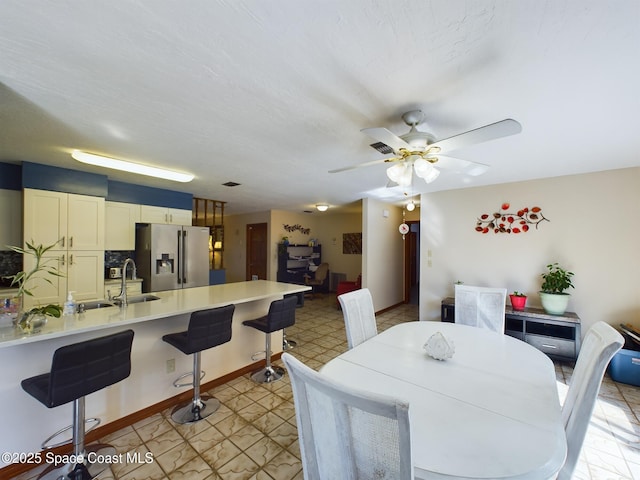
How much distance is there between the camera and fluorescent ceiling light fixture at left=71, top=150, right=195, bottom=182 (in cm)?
264

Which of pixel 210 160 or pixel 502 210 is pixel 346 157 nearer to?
pixel 210 160

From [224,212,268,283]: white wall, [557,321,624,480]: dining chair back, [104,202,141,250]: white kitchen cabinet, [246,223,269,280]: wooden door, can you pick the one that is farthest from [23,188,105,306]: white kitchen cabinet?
[557,321,624,480]: dining chair back

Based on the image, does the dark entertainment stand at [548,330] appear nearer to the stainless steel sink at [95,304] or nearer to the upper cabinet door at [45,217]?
the stainless steel sink at [95,304]

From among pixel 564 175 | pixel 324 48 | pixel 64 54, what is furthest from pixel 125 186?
pixel 564 175

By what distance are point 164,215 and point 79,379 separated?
3.32 metres

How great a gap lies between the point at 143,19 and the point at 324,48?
2.49 ft

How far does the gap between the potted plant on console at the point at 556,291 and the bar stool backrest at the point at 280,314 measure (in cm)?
317

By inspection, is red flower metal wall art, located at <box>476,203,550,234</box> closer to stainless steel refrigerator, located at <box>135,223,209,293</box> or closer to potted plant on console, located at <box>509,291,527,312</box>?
potted plant on console, located at <box>509,291,527,312</box>

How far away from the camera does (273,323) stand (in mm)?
2717

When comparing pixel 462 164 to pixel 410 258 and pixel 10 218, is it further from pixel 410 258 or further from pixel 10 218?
pixel 410 258

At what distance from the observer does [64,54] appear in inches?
50.9

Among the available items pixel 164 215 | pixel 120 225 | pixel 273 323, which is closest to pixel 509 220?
pixel 273 323

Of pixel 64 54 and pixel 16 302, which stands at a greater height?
pixel 64 54

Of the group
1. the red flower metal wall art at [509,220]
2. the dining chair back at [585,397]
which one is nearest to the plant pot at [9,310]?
the dining chair back at [585,397]
